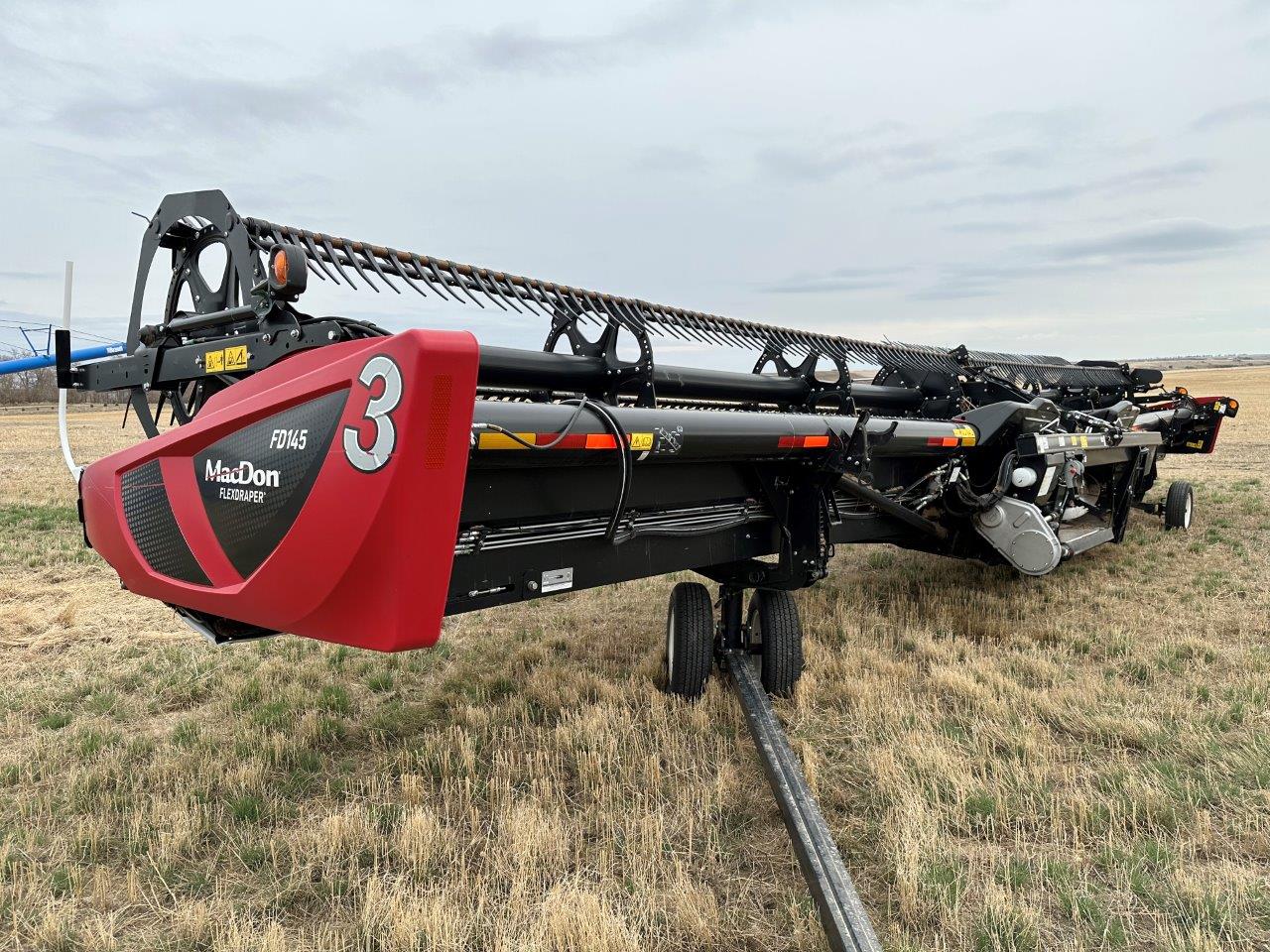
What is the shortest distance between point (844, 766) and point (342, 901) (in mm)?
1838

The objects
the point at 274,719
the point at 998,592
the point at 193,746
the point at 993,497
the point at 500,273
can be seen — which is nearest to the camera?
the point at 193,746

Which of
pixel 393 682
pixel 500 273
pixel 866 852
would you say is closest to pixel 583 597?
pixel 393 682

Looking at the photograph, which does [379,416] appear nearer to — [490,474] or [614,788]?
[490,474]

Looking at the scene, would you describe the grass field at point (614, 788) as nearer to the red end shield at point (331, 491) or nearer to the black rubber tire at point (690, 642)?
the black rubber tire at point (690, 642)

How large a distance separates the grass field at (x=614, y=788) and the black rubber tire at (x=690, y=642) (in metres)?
0.13

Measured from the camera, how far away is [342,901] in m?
2.51

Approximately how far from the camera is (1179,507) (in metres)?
8.60

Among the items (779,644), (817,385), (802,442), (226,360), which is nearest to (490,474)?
(226,360)

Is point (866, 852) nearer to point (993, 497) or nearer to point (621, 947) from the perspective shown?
point (621, 947)

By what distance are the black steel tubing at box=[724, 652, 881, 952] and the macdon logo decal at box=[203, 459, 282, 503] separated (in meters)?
1.85

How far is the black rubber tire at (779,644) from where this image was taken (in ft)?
13.4

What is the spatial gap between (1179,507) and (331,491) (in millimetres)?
8896

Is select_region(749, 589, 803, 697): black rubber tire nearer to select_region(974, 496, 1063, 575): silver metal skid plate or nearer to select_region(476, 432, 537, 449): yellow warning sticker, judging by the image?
select_region(974, 496, 1063, 575): silver metal skid plate

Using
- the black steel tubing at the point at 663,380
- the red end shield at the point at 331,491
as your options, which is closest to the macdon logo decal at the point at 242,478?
the red end shield at the point at 331,491
